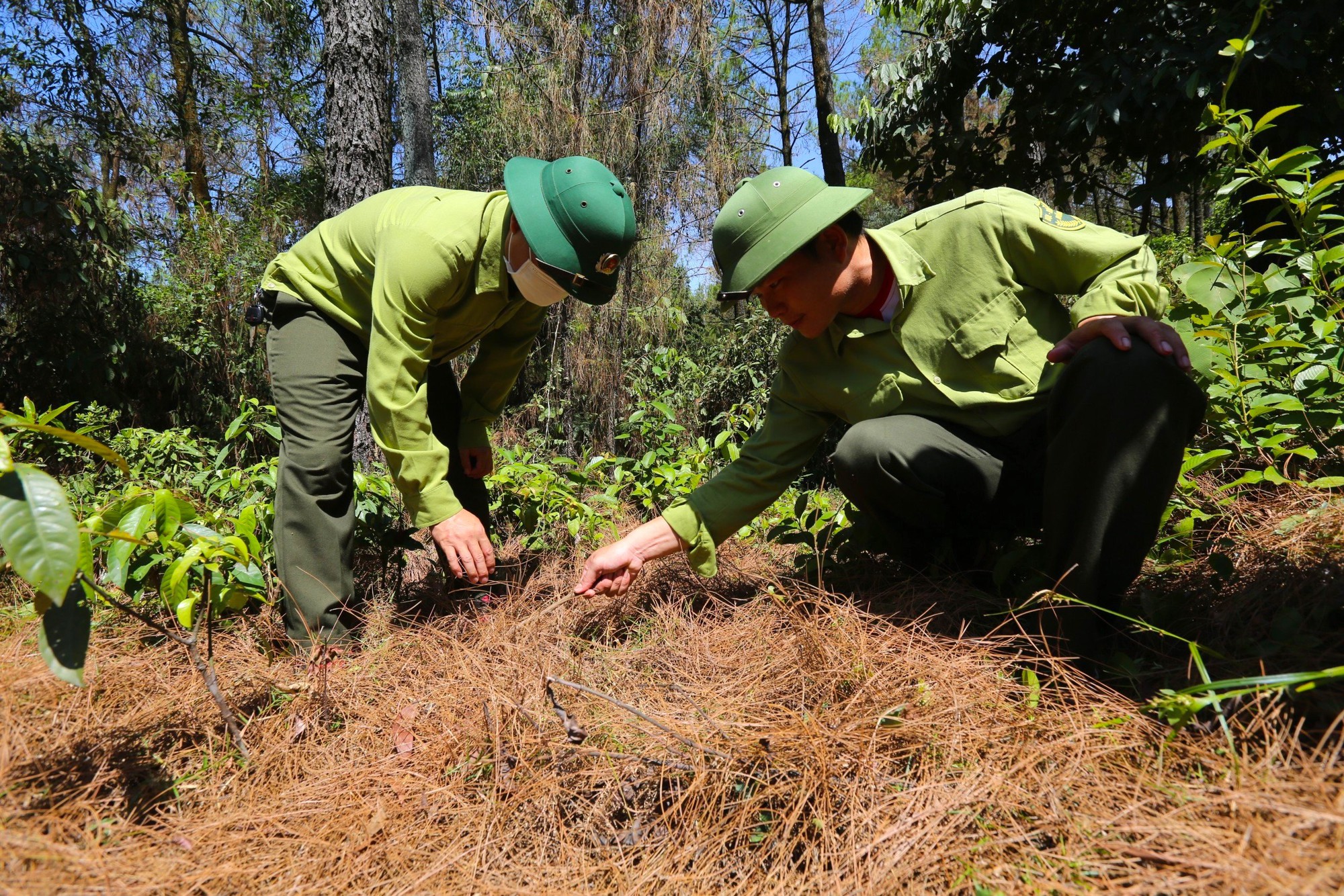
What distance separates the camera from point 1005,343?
1.90 metres

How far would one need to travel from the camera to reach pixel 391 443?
1.97 m

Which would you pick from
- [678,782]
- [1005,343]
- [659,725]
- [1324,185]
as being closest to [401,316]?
[659,725]

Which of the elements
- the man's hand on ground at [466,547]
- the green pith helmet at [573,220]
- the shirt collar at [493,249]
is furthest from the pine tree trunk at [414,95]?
the man's hand on ground at [466,547]

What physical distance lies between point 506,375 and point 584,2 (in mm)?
3706

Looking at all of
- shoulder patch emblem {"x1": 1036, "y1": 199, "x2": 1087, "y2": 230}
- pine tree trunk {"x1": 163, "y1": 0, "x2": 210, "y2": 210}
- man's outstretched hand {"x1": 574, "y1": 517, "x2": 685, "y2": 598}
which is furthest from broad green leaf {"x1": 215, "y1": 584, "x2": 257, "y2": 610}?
pine tree trunk {"x1": 163, "y1": 0, "x2": 210, "y2": 210}

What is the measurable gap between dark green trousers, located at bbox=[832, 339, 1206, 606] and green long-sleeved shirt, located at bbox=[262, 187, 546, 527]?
3.42 ft

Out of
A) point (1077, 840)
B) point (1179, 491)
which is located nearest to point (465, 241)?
point (1077, 840)

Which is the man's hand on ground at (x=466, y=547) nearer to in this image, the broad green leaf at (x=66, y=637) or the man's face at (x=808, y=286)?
the broad green leaf at (x=66, y=637)

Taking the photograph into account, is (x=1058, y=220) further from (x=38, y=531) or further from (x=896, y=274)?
(x=38, y=531)

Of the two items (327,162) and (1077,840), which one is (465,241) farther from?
(327,162)

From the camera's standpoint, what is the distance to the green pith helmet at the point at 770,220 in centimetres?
179

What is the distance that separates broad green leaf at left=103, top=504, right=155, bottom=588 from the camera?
1.54 metres

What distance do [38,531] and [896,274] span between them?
1.74m

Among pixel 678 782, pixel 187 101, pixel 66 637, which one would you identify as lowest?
pixel 678 782
